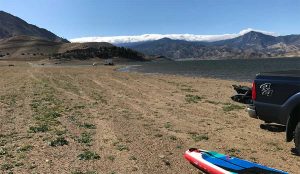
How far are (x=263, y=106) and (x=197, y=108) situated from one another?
30.2ft

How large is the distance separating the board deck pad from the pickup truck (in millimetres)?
2098

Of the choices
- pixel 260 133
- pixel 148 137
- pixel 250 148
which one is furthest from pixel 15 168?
pixel 260 133

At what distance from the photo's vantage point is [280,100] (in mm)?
11211

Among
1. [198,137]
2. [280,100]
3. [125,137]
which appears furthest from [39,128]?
[280,100]

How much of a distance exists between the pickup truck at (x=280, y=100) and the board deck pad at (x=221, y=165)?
210 centimetres

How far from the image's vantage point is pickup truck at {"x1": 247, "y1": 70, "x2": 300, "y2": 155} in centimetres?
1085

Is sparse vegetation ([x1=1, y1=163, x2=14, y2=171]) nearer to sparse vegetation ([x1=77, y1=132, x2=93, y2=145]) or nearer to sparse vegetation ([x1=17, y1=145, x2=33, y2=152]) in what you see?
sparse vegetation ([x1=17, y1=145, x2=33, y2=152])

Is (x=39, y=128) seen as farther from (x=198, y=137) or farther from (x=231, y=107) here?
(x=231, y=107)

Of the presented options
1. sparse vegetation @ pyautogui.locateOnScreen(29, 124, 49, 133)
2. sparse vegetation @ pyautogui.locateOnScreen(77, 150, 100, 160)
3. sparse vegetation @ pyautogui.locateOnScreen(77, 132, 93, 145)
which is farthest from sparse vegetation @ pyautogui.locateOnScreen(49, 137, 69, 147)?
sparse vegetation @ pyautogui.locateOnScreen(29, 124, 49, 133)

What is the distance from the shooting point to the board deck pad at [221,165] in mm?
9109

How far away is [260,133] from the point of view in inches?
564

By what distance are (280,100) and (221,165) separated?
3072 millimetres

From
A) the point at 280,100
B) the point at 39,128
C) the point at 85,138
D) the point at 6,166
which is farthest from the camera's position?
the point at 39,128

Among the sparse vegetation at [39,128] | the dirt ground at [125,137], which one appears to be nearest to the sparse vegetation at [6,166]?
the dirt ground at [125,137]
